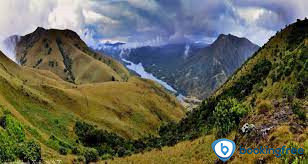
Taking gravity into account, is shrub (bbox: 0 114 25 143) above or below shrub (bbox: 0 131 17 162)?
above

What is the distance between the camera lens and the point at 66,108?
416 feet

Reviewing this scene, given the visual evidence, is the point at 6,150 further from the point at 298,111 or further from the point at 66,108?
the point at 66,108

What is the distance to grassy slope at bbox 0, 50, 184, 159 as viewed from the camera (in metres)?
82.8

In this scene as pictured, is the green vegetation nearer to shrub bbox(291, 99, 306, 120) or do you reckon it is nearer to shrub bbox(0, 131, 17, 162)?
shrub bbox(0, 131, 17, 162)

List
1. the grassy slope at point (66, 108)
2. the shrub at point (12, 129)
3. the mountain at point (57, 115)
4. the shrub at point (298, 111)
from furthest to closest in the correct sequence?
1. the grassy slope at point (66, 108)
2. the mountain at point (57, 115)
3. the shrub at point (12, 129)
4. the shrub at point (298, 111)

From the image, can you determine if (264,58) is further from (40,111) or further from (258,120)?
(258,120)

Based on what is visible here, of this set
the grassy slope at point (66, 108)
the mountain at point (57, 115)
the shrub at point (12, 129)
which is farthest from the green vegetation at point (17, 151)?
the grassy slope at point (66, 108)

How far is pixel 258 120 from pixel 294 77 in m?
48.5

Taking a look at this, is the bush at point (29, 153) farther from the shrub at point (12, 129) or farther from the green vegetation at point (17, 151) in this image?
the shrub at point (12, 129)

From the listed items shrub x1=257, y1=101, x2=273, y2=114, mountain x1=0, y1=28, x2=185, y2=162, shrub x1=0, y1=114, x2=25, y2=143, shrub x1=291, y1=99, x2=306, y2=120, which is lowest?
shrub x1=291, y1=99, x2=306, y2=120

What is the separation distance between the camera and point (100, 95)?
569 ft

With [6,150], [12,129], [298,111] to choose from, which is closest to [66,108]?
[12,129]

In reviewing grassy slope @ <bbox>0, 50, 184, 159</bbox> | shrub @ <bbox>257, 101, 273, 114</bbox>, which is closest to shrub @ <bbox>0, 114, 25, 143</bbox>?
grassy slope @ <bbox>0, 50, 184, 159</bbox>

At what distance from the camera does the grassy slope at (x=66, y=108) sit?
8278cm
